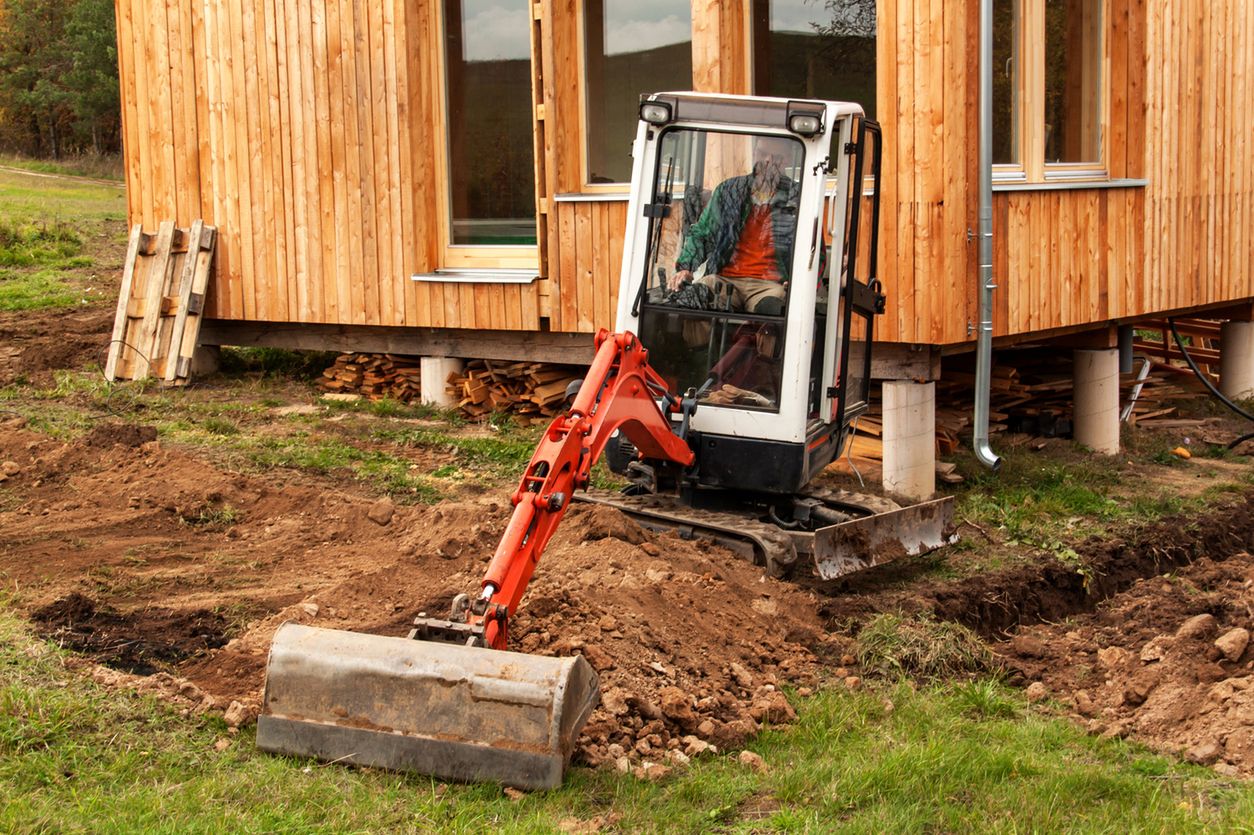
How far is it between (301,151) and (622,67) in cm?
313

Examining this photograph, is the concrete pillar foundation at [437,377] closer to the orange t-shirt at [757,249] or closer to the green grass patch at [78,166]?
the orange t-shirt at [757,249]

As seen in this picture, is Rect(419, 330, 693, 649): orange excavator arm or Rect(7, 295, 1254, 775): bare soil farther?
Rect(7, 295, 1254, 775): bare soil

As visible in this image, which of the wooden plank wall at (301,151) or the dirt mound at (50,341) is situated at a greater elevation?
the wooden plank wall at (301,151)

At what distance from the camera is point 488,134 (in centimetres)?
1187

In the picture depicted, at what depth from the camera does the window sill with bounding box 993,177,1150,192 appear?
31.9 feet

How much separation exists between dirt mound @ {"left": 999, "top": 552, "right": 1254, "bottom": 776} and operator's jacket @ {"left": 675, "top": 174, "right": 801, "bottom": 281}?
2.35m

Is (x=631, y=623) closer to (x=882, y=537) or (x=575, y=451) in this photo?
(x=575, y=451)

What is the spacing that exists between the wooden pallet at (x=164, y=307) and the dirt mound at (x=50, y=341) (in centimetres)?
63

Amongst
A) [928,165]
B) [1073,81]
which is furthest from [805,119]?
[1073,81]

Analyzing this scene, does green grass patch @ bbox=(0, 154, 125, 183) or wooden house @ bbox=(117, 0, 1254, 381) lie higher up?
green grass patch @ bbox=(0, 154, 125, 183)

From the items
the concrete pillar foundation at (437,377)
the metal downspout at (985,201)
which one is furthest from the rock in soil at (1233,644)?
the concrete pillar foundation at (437,377)

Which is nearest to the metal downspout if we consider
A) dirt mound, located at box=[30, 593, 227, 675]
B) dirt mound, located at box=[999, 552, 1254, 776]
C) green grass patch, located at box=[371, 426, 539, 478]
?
dirt mound, located at box=[999, 552, 1254, 776]

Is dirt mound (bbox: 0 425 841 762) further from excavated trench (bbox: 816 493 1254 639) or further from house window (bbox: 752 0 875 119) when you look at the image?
house window (bbox: 752 0 875 119)

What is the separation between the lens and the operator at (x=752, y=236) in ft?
23.5
